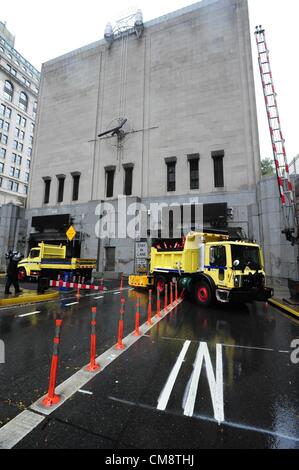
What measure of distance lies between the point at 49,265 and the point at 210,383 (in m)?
15.3

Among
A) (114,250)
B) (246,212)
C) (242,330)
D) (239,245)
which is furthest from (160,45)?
(242,330)

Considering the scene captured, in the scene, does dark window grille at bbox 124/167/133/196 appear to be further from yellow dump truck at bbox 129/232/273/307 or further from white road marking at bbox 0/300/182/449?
white road marking at bbox 0/300/182/449

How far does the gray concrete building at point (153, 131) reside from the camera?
23.5 meters

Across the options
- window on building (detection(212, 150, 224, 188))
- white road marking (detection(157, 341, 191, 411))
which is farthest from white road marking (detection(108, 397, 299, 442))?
window on building (detection(212, 150, 224, 188))

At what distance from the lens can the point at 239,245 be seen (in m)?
10.1

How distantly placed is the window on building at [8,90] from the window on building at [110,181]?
46698mm

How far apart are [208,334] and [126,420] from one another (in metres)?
4.20

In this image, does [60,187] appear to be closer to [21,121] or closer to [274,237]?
[274,237]

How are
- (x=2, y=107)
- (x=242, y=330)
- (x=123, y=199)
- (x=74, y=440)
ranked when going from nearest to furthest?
(x=74, y=440), (x=242, y=330), (x=123, y=199), (x=2, y=107)

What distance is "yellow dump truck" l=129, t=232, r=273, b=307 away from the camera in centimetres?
942

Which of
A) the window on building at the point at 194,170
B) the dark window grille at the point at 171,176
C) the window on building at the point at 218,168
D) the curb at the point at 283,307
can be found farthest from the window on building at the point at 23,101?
the curb at the point at 283,307

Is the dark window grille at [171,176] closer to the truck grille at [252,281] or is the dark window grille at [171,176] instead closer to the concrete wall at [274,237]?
the concrete wall at [274,237]
